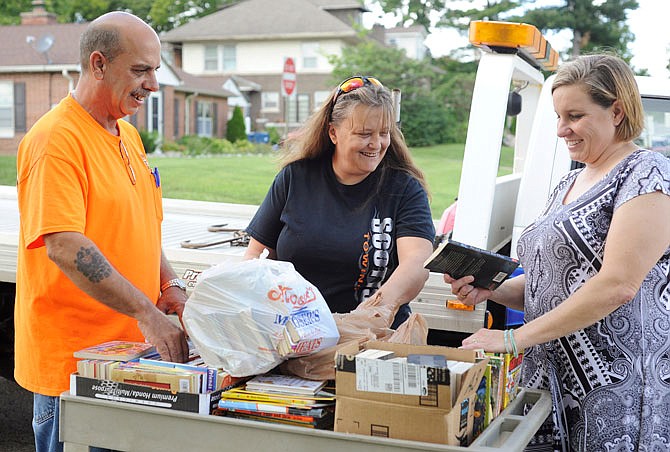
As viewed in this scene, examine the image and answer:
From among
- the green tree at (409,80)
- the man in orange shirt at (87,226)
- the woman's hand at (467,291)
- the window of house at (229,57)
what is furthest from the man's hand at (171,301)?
the window of house at (229,57)

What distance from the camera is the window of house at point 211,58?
40406 mm

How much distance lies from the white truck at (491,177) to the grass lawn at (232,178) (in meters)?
7.98

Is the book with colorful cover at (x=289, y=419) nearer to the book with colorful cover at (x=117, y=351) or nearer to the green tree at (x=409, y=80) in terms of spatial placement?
Answer: the book with colorful cover at (x=117, y=351)

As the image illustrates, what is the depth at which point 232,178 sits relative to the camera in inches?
701

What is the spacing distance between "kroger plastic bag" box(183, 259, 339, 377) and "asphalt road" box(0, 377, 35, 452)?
3019mm

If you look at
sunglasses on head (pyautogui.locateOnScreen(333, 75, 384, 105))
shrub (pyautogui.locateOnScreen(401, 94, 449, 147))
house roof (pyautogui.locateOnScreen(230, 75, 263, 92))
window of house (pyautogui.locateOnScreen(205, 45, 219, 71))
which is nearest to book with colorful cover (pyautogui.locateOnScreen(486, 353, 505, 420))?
sunglasses on head (pyautogui.locateOnScreen(333, 75, 384, 105))

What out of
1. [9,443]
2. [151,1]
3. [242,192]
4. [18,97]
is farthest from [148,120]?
[9,443]

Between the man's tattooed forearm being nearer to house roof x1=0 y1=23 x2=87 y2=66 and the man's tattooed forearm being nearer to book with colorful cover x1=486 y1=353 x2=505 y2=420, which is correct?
book with colorful cover x1=486 y1=353 x2=505 y2=420

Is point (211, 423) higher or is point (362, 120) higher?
point (362, 120)

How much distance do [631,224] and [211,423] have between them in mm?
1163

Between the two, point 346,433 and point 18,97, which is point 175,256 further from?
point 18,97

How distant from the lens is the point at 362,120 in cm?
273

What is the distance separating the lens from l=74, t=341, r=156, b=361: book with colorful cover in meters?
2.21

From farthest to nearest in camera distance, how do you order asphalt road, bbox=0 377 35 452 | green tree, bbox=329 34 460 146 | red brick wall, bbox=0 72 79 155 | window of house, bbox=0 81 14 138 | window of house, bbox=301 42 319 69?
window of house, bbox=301 42 319 69
green tree, bbox=329 34 460 146
window of house, bbox=0 81 14 138
red brick wall, bbox=0 72 79 155
asphalt road, bbox=0 377 35 452
